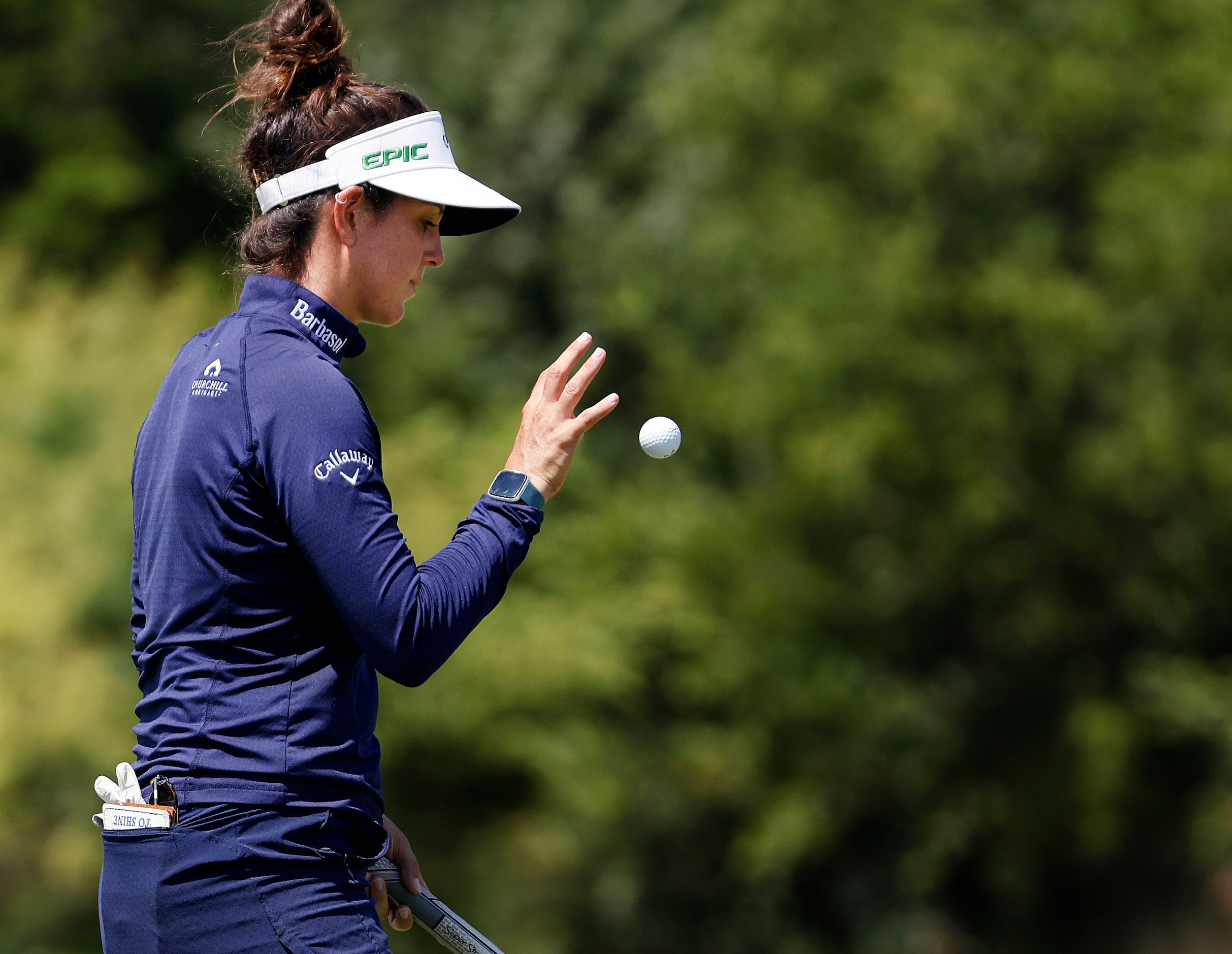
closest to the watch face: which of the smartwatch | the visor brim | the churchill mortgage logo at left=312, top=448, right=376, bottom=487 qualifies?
the smartwatch

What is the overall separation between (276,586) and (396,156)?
0.59 metres

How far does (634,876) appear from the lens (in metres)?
13.8

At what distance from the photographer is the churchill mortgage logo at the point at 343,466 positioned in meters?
1.73

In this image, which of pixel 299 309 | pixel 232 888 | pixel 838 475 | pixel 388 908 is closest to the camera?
pixel 232 888

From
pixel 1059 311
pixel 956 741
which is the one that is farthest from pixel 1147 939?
pixel 1059 311

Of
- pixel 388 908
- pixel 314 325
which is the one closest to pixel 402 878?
pixel 388 908

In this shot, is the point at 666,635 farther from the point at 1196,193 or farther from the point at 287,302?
the point at 287,302

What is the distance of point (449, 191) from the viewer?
6.46 ft

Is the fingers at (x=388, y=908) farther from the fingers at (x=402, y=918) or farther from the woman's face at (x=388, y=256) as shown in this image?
the woman's face at (x=388, y=256)

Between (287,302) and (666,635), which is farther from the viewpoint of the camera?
(666,635)

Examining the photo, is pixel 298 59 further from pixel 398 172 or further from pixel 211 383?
pixel 211 383

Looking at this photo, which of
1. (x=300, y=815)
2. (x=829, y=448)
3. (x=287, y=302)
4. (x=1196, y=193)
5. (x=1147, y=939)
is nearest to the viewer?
(x=300, y=815)

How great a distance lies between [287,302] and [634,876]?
41.1ft

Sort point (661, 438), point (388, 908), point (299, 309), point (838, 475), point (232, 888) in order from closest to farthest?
point (232, 888) < point (299, 309) < point (388, 908) < point (661, 438) < point (838, 475)
